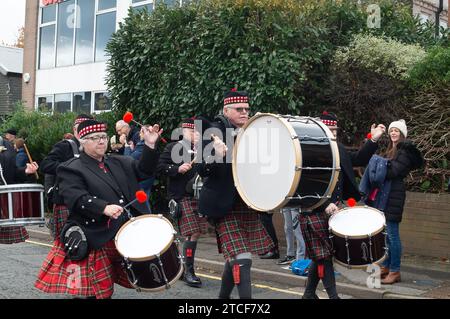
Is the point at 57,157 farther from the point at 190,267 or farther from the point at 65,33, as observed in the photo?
the point at 65,33

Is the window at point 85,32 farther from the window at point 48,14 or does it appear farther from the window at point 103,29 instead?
the window at point 48,14

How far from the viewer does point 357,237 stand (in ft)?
16.9

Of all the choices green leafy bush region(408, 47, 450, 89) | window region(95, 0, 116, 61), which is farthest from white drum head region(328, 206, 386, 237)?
window region(95, 0, 116, 61)

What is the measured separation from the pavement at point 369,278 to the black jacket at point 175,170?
1346 millimetres

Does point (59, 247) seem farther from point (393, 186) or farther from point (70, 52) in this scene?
point (70, 52)

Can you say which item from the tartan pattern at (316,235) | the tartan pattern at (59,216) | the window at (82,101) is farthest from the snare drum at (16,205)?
the window at (82,101)

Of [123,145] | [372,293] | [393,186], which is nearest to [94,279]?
[372,293]

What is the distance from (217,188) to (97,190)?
3.34ft

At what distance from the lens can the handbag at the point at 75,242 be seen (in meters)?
4.72

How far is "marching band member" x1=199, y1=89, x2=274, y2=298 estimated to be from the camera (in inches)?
195

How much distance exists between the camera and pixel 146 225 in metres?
4.62

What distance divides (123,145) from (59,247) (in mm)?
4549

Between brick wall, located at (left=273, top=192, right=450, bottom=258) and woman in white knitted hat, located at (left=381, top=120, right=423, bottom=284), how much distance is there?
5.69 ft
